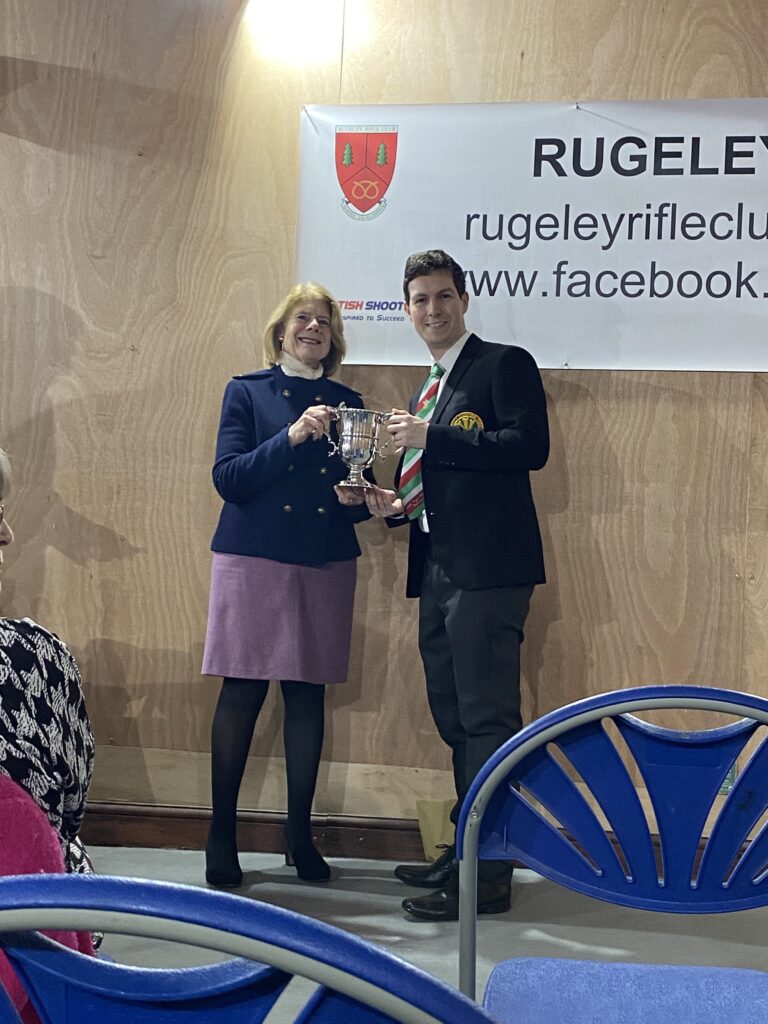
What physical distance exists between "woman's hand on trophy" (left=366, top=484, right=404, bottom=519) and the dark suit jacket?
0.29 ft

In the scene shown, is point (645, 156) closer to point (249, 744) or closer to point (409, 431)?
point (409, 431)

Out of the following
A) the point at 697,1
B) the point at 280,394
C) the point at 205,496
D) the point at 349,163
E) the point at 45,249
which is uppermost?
the point at 697,1

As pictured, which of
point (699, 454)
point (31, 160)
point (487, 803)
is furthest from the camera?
point (31, 160)

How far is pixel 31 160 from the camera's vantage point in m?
3.60

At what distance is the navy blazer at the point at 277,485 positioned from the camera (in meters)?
3.14

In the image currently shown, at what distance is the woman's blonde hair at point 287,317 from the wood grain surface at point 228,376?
0.20m

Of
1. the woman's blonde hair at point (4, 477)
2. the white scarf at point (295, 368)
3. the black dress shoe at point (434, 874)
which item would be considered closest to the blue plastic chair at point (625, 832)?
the woman's blonde hair at point (4, 477)

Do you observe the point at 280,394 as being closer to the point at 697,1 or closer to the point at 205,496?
the point at 205,496

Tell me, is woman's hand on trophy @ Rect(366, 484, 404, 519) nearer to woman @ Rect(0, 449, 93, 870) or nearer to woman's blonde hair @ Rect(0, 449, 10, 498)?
woman's blonde hair @ Rect(0, 449, 10, 498)

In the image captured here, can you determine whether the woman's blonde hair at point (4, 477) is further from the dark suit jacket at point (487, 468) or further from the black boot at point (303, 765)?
the black boot at point (303, 765)

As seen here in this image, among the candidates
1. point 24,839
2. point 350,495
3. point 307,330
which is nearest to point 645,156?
point 307,330

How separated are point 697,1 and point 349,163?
1120 millimetres

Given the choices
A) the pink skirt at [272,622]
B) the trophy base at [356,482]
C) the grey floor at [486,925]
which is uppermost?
the trophy base at [356,482]

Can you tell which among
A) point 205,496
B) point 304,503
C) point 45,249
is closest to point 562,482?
point 304,503
